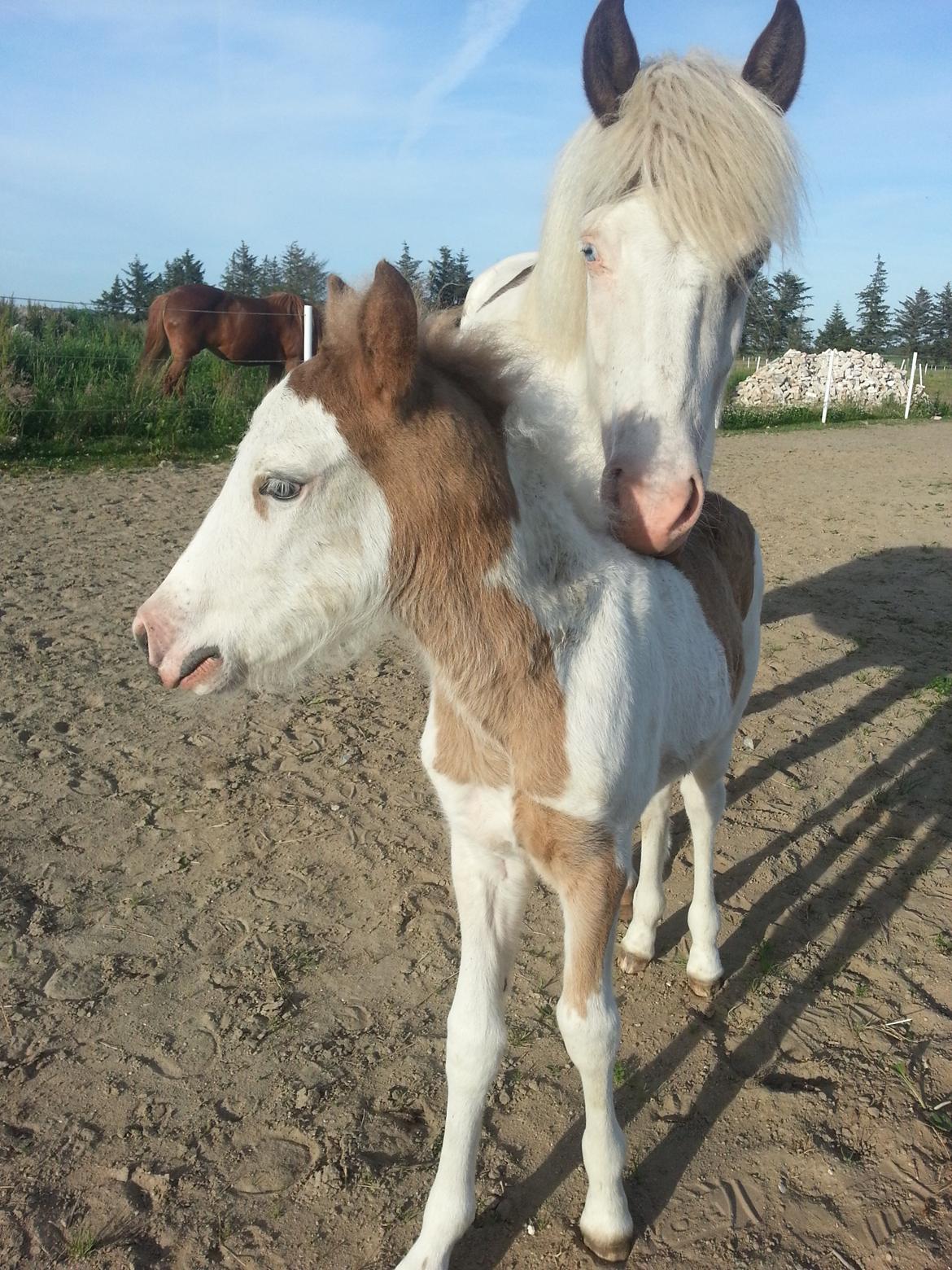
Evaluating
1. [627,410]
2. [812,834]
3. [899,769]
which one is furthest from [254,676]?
[899,769]

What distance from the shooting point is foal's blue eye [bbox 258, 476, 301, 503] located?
5.42 feet

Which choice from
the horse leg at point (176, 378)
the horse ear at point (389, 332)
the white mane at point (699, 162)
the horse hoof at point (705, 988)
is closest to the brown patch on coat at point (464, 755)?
the horse ear at point (389, 332)

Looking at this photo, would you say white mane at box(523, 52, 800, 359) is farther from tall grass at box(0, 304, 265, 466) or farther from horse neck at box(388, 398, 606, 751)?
tall grass at box(0, 304, 265, 466)

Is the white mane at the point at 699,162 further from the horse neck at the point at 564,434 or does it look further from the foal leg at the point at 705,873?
the foal leg at the point at 705,873

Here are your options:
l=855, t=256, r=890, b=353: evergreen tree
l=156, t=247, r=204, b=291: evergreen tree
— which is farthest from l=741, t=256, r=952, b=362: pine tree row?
l=156, t=247, r=204, b=291: evergreen tree

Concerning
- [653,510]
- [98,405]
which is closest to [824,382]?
[98,405]

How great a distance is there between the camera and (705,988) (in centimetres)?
281

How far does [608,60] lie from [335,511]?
1.72 meters

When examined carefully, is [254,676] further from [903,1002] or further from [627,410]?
[903,1002]

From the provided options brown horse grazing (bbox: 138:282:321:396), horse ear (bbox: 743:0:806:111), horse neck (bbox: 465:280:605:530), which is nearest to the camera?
horse neck (bbox: 465:280:605:530)

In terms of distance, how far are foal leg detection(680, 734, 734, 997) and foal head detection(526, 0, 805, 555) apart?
1.03 meters

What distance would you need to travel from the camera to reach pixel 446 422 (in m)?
1.69

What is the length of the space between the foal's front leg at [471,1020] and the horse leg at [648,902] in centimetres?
103

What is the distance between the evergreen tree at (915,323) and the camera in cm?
5119
